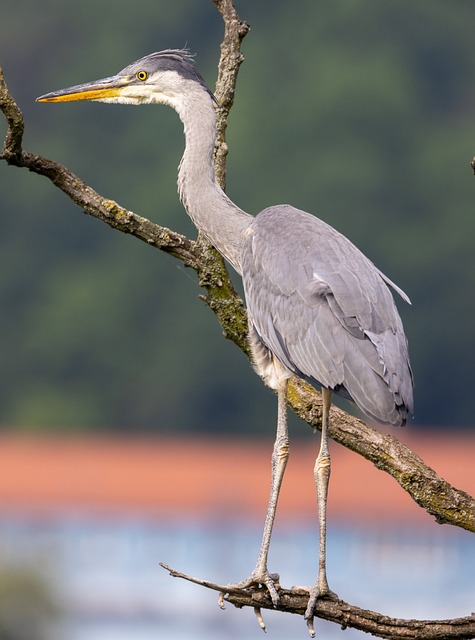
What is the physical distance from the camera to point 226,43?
642 centimetres

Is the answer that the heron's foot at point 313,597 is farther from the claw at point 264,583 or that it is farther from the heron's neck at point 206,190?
the heron's neck at point 206,190

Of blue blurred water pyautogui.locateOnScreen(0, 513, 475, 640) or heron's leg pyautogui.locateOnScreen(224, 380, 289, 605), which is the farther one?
blue blurred water pyautogui.locateOnScreen(0, 513, 475, 640)

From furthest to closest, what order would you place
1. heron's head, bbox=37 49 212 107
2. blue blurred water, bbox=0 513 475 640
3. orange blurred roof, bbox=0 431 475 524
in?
orange blurred roof, bbox=0 431 475 524 < blue blurred water, bbox=0 513 475 640 < heron's head, bbox=37 49 212 107

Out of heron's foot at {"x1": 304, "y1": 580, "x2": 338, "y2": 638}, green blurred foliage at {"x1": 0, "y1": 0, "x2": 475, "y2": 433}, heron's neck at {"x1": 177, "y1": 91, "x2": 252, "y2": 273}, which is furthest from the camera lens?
green blurred foliage at {"x1": 0, "y1": 0, "x2": 475, "y2": 433}

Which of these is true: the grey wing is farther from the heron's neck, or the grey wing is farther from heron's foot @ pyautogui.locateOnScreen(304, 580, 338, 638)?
heron's foot @ pyautogui.locateOnScreen(304, 580, 338, 638)

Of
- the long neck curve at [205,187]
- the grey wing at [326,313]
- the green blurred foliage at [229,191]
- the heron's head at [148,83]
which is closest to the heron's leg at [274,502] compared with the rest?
the grey wing at [326,313]

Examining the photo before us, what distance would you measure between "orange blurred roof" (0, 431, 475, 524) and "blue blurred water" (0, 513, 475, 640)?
0.31 metres

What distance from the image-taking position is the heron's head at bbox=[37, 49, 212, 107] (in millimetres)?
6461

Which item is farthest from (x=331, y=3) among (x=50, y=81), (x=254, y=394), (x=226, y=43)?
(x=226, y=43)

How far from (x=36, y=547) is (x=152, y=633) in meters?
5.92

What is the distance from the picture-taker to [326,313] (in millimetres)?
5723

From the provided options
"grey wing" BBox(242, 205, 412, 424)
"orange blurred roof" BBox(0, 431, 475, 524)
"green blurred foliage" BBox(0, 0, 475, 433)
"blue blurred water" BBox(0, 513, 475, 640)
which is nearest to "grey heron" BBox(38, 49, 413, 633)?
"grey wing" BBox(242, 205, 412, 424)

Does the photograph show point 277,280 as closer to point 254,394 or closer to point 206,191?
point 206,191

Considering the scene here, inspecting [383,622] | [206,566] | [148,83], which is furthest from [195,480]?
[383,622]
